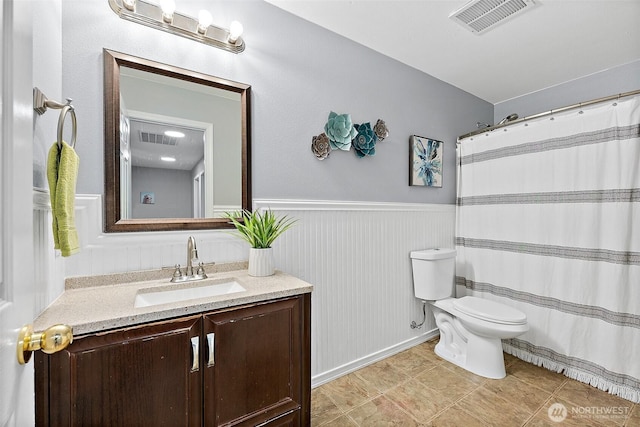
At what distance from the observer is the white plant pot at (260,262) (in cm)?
148

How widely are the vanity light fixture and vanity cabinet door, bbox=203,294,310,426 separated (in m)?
1.36

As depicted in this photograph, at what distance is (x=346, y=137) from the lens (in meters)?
1.95

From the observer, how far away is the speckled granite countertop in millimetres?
915

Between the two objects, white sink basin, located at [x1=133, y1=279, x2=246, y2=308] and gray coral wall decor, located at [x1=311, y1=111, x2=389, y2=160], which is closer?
white sink basin, located at [x1=133, y1=279, x2=246, y2=308]

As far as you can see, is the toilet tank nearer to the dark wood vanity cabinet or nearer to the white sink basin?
the dark wood vanity cabinet

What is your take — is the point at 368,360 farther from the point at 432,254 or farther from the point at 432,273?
the point at 432,254

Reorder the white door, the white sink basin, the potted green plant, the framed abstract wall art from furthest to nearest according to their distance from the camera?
1. the framed abstract wall art
2. the potted green plant
3. the white sink basin
4. the white door

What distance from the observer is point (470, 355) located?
2.06m

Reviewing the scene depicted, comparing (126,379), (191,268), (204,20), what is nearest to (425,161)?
(204,20)

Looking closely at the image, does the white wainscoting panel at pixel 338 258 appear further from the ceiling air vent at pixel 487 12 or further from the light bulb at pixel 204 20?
the ceiling air vent at pixel 487 12

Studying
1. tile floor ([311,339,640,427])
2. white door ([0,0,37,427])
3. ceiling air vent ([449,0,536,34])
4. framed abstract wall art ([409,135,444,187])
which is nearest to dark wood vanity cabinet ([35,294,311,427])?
white door ([0,0,37,427])

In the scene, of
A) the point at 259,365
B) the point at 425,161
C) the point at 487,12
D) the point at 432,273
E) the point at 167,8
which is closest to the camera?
the point at 259,365

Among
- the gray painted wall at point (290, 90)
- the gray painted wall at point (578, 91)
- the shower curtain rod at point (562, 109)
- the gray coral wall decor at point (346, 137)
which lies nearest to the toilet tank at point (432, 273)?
the gray painted wall at point (290, 90)

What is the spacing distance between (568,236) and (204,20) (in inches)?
103
